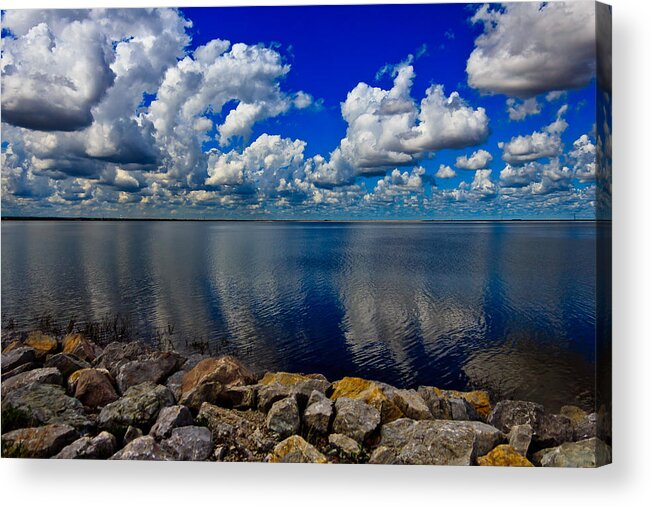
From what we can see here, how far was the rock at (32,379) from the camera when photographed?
7117mm

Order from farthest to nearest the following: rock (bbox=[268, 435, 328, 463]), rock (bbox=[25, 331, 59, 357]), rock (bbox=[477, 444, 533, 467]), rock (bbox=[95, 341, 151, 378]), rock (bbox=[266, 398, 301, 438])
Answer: rock (bbox=[25, 331, 59, 357]) → rock (bbox=[95, 341, 151, 378]) → rock (bbox=[266, 398, 301, 438]) → rock (bbox=[268, 435, 328, 463]) → rock (bbox=[477, 444, 533, 467])

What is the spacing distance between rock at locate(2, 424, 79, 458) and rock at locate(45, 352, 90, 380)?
91cm

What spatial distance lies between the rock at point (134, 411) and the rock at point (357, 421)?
245 cm

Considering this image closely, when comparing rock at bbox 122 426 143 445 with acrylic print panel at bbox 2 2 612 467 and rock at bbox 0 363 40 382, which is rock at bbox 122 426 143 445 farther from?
rock at bbox 0 363 40 382

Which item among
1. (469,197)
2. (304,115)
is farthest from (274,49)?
(469,197)

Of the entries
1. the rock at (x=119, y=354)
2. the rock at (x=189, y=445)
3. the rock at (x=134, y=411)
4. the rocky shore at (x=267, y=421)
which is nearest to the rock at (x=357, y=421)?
the rocky shore at (x=267, y=421)

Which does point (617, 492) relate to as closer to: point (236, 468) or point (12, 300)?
point (236, 468)

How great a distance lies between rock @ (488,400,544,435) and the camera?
632 cm

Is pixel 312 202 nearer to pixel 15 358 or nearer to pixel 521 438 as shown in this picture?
pixel 521 438

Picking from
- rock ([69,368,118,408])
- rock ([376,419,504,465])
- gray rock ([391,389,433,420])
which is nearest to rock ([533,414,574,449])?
rock ([376,419,504,465])

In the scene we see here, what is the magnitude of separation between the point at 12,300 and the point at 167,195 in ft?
10.0

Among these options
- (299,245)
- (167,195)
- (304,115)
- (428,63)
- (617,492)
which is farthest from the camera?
(299,245)

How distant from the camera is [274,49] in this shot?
735cm

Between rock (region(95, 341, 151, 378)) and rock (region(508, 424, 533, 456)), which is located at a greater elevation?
rock (region(95, 341, 151, 378))
